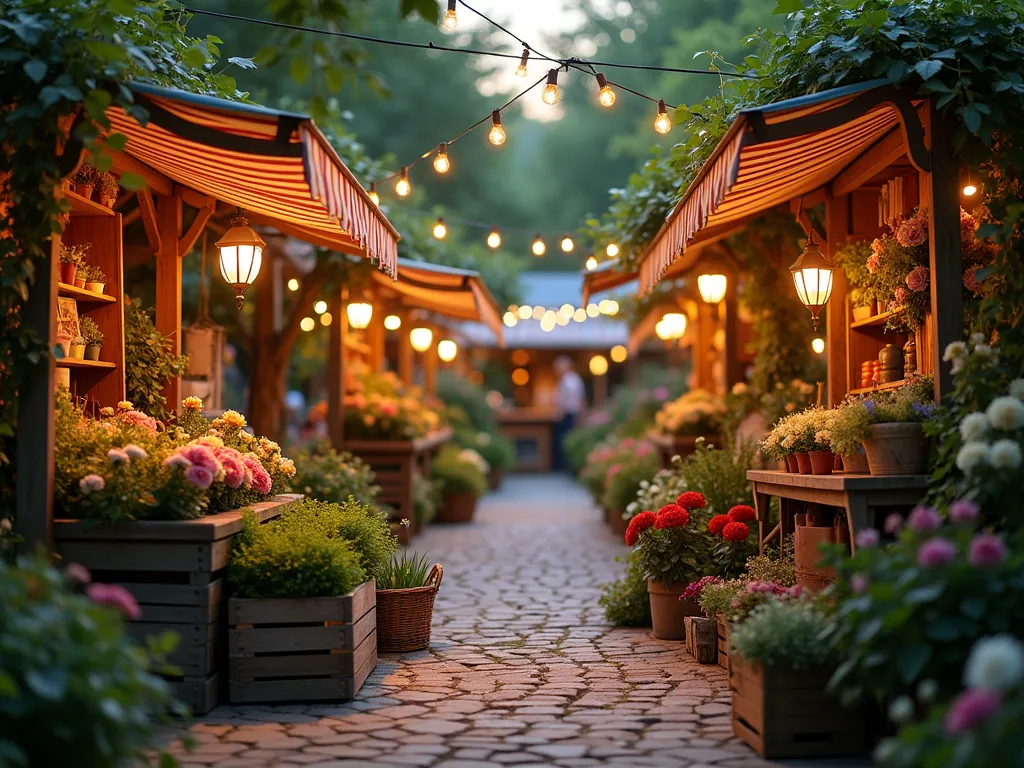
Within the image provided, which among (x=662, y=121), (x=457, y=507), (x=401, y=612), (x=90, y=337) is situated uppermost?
(x=662, y=121)

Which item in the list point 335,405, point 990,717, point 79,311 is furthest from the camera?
point 335,405

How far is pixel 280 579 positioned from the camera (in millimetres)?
5301

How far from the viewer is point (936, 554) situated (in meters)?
3.59

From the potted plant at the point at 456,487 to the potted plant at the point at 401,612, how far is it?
826cm

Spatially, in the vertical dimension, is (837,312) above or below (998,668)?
above

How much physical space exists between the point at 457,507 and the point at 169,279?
8289mm

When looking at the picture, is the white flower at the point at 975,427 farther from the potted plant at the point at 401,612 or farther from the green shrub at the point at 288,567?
the potted plant at the point at 401,612

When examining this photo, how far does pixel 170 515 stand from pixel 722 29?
17769 mm

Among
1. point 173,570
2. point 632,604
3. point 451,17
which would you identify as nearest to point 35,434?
point 173,570

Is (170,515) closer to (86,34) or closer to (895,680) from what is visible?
(86,34)

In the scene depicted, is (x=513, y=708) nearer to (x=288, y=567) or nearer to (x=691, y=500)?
(x=288, y=567)

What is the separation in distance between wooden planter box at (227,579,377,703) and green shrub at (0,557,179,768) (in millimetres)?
1833

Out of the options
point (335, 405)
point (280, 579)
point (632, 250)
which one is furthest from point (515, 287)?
point (280, 579)

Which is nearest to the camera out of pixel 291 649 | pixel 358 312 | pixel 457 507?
pixel 291 649
